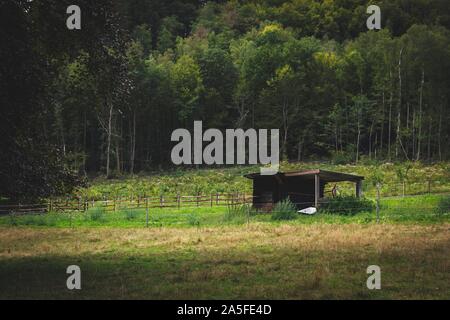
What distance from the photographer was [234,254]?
19.7 metres

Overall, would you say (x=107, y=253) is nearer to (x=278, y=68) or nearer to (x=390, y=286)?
(x=390, y=286)

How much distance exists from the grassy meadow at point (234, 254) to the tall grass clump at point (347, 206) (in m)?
0.30

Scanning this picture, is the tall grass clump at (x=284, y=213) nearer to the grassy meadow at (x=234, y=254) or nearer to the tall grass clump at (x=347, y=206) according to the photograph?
the grassy meadow at (x=234, y=254)

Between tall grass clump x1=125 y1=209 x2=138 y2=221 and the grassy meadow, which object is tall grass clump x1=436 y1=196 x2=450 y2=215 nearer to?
the grassy meadow

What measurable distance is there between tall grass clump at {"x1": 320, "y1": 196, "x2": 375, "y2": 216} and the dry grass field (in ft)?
20.3

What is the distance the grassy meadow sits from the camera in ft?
45.2

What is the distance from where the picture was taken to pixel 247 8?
505 feet

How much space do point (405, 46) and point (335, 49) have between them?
2506 cm

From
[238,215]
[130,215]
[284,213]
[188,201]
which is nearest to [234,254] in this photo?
[284,213]

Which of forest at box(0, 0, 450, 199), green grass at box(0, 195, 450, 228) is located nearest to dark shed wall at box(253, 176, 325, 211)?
green grass at box(0, 195, 450, 228)

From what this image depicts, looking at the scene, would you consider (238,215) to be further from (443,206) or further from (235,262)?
(235,262)

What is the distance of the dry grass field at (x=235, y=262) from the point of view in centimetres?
1361

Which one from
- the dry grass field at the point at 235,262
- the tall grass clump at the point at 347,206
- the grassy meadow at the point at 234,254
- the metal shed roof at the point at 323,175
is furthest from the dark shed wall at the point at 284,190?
the dry grass field at the point at 235,262

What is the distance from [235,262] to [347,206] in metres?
17.6
